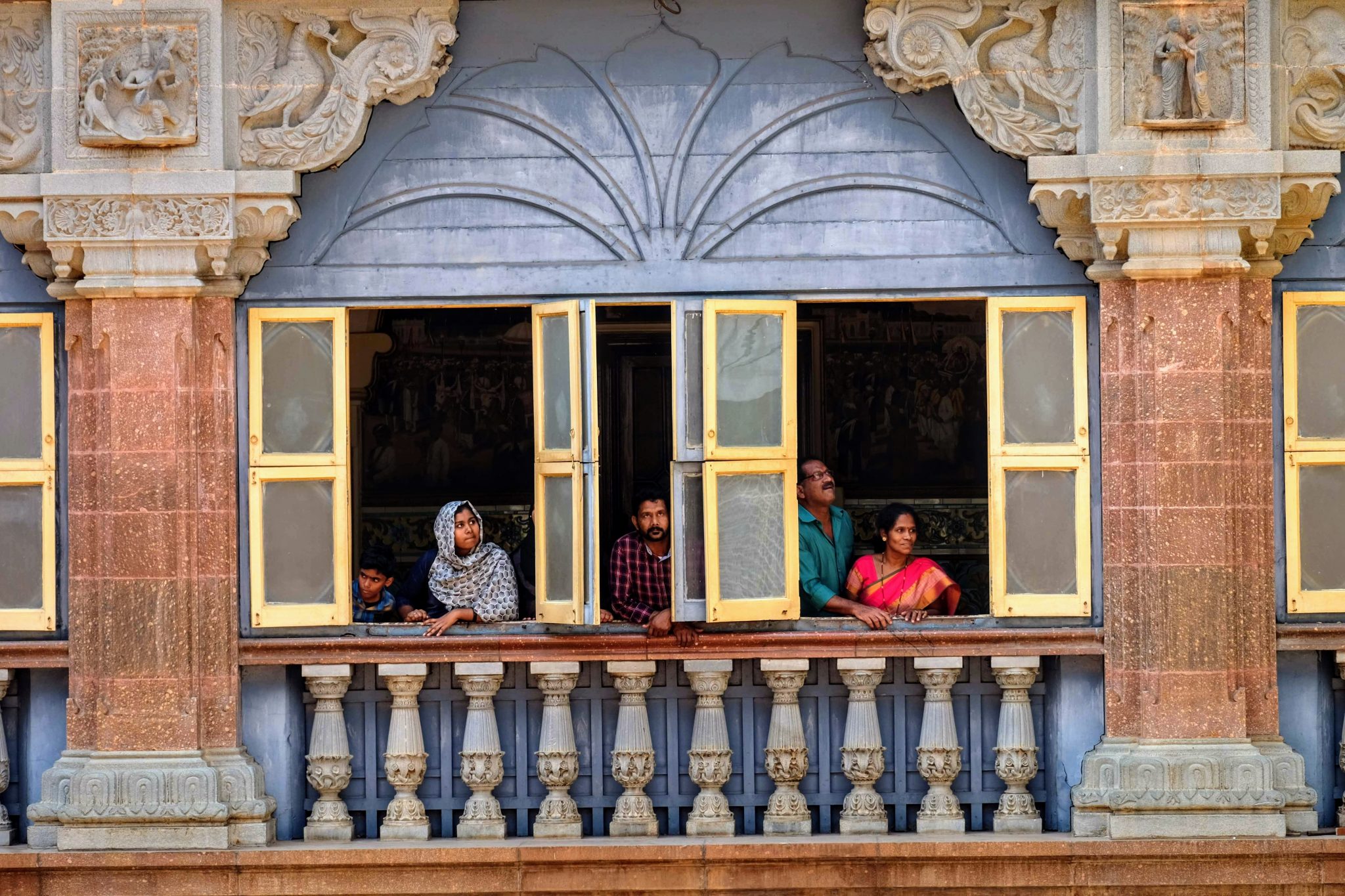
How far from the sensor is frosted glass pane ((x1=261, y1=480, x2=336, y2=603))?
32.4 ft

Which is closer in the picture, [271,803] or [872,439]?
[271,803]

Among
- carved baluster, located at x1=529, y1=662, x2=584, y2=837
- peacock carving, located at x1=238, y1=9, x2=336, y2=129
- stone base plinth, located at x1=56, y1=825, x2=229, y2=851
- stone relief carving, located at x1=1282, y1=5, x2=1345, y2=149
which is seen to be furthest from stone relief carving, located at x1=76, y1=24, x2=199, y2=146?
stone relief carving, located at x1=1282, y1=5, x2=1345, y2=149

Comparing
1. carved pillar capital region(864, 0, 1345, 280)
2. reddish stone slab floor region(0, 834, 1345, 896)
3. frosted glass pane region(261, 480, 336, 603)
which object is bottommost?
reddish stone slab floor region(0, 834, 1345, 896)

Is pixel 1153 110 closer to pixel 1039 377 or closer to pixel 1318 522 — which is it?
pixel 1039 377

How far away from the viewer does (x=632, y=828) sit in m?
9.90

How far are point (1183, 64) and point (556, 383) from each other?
10.7 feet

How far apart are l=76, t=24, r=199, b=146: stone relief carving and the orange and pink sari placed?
3858 millimetres

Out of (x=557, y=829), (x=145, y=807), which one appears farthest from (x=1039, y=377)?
(x=145, y=807)

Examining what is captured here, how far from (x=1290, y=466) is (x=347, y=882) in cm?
489

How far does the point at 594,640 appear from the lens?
9.81 metres

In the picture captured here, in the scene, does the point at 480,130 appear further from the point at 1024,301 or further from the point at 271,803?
the point at 271,803

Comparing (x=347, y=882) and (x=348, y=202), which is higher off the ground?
(x=348, y=202)

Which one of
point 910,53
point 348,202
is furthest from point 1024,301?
point 348,202

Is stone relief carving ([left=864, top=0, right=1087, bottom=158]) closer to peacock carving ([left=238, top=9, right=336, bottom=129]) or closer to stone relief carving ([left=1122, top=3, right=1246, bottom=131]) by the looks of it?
stone relief carving ([left=1122, top=3, right=1246, bottom=131])
